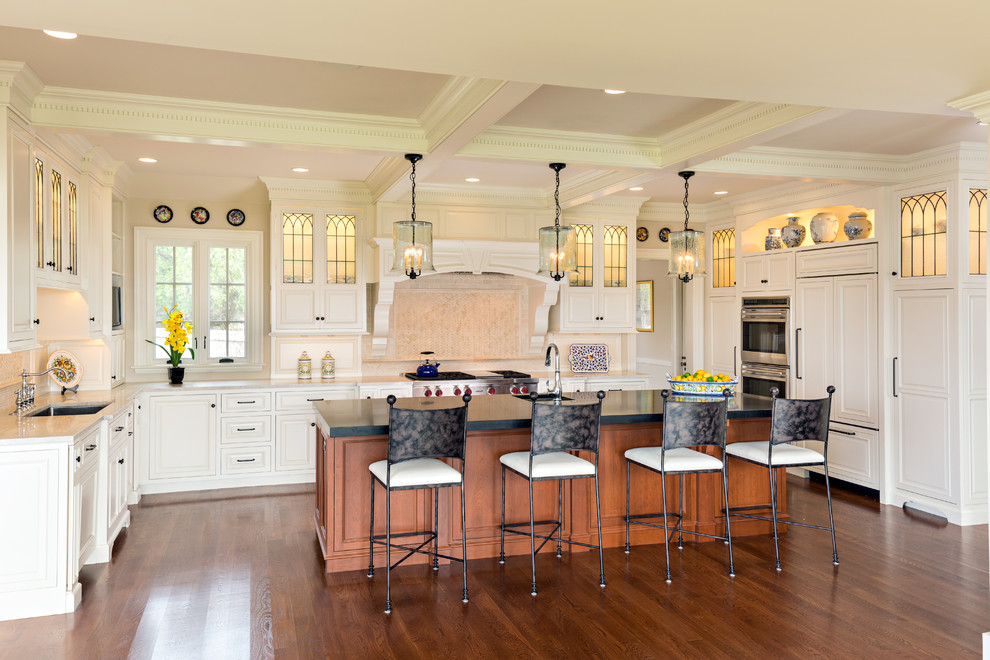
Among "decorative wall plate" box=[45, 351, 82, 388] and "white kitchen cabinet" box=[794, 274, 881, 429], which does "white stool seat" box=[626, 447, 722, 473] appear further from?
"decorative wall plate" box=[45, 351, 82, 388]

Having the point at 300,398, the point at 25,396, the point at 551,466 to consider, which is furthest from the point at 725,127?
the point at 25,396

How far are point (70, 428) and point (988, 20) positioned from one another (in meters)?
4.20

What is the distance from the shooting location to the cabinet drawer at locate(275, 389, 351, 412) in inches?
243

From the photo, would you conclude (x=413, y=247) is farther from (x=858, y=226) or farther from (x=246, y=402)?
(x=858, y=226)

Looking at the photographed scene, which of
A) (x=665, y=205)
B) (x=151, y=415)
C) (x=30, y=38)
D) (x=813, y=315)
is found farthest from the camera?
(x=665, y=205)

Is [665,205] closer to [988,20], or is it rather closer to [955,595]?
[955,595]

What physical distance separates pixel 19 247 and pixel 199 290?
116 inches

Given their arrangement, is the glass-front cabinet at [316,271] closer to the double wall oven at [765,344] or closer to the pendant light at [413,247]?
the pendant light at [413,247]

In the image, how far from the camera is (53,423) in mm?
3822

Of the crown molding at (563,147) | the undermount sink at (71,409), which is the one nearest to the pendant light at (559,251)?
the crown molding at (563,147)

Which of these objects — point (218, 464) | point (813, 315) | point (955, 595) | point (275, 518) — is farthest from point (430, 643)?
point (813, 315)

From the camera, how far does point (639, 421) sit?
14.7ft

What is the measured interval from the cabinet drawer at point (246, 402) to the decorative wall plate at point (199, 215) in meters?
1.71

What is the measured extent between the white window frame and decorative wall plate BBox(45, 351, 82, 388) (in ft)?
A: 4.05
